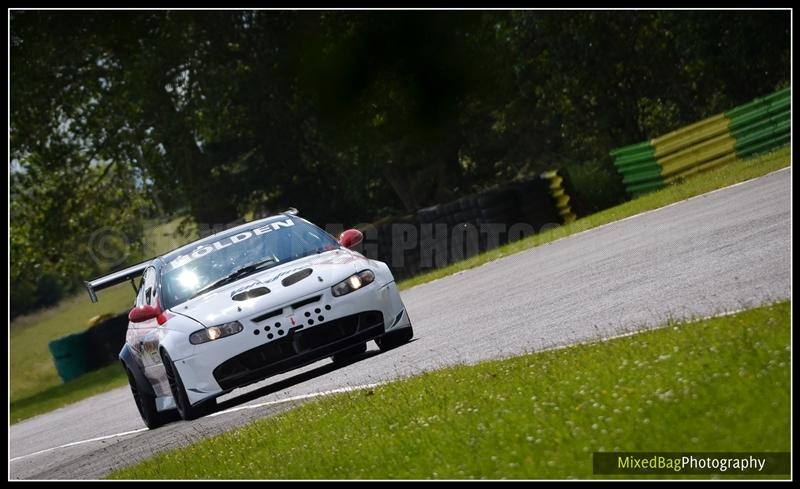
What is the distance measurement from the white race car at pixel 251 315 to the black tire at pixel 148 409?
40 millimetres

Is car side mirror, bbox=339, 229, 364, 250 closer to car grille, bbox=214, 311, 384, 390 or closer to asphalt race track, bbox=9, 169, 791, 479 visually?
asphalt race track, bbox=9, 169, 791, 479

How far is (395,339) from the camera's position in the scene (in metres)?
12.7

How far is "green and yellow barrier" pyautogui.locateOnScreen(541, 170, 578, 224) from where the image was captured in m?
26.5

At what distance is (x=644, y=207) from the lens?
22.4 metres

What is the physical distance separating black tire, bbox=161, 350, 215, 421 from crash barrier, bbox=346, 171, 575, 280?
1369cm

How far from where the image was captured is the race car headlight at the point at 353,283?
1162 cm

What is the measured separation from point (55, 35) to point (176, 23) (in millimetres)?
3434

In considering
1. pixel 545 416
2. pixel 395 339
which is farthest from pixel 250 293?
pixel 545 416

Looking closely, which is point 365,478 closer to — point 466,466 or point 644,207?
point 466,466

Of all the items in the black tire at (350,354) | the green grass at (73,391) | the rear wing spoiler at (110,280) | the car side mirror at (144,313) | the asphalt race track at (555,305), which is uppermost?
the rear wing spoiler at (110,280)

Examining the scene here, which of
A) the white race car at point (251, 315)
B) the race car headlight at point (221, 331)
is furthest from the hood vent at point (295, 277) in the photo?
the race car headlight at point (221, 331)

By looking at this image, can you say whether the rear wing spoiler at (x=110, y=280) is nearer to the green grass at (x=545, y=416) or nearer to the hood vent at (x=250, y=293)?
the hood vent at (x=250, y=293)

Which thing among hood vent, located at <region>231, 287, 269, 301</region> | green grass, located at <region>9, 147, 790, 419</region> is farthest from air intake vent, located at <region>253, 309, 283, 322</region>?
green grass, located at <region>9, 147, 790, 419</region>

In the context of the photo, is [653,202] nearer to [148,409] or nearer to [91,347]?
[148,409]
